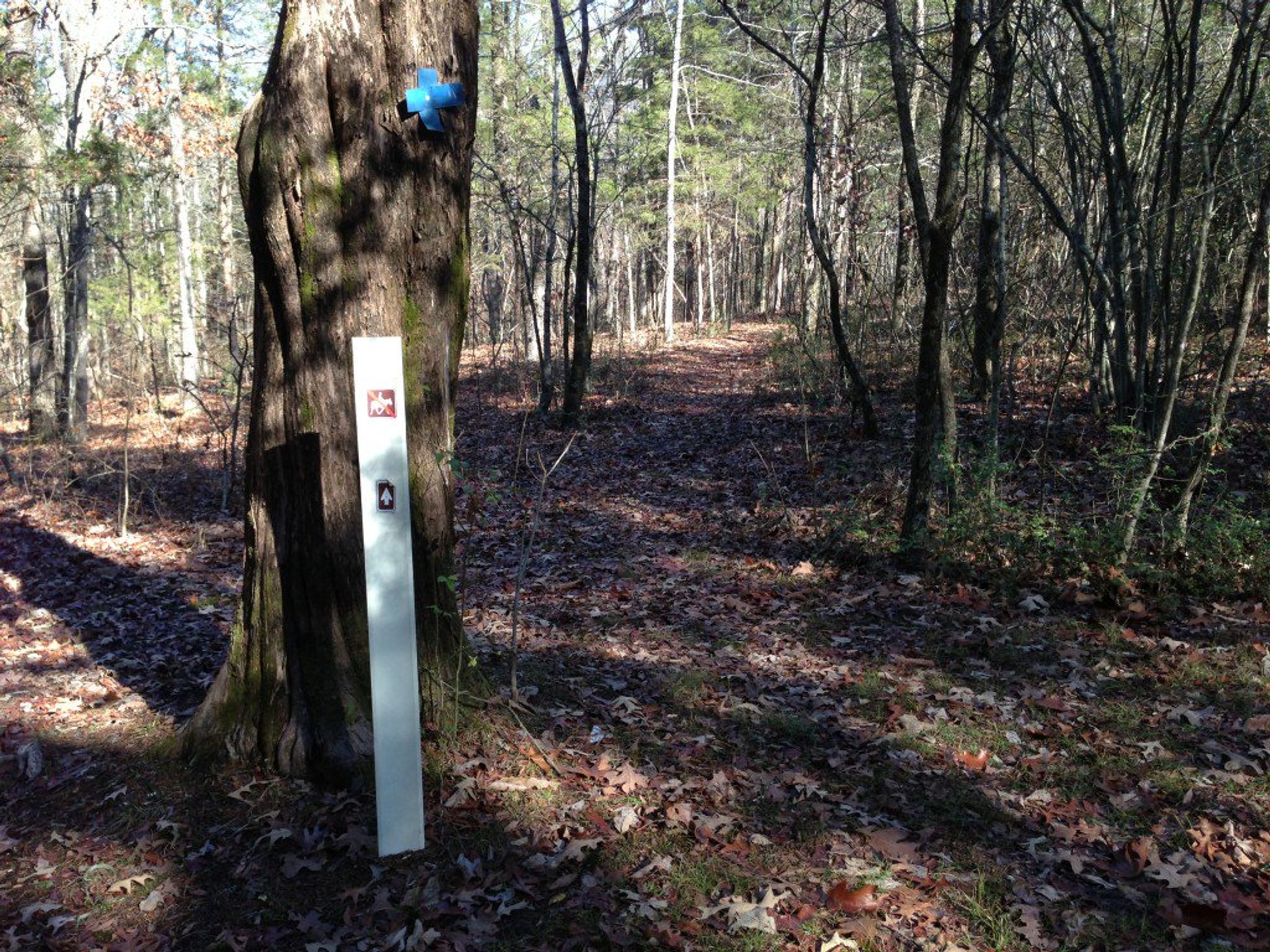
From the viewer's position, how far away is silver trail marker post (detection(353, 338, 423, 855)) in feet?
10.3

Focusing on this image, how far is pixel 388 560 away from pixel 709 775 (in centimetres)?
202

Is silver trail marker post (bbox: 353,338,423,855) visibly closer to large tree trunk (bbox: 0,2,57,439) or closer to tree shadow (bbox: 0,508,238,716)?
tree shadow (bbox: 0,508,238,716)

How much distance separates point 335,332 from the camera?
3680 millimetres

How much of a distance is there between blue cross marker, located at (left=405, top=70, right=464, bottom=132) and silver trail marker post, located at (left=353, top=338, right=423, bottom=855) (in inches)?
42.4

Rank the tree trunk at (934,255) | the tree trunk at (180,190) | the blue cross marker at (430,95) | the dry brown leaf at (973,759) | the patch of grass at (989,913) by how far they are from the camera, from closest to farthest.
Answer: the patch of grass at (989,913) < the blue cross marker at (430,95) < the dry brown leaf at (973,759) < the tree trunk at (934,255) < the tree trunk at (180,190)

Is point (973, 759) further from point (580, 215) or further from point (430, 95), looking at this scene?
point (580, 215)

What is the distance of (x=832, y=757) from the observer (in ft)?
14.7

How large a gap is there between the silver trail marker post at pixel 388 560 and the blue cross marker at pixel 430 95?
1.08m

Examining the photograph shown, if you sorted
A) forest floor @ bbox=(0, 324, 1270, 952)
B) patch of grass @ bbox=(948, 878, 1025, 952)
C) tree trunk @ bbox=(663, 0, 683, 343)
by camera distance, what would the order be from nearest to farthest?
1. patch of grass @ bbox=(948, 878, 1025, 952)
2. forest floor @ bbox=(0, 324, 1270, 952)
3. tree trunk @ bbox=(663, 0, 683, 343)

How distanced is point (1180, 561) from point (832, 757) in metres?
3.93

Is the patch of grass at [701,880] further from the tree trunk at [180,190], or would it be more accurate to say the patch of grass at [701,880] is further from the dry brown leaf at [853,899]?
the tree trunk at [180,190]

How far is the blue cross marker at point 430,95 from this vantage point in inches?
138

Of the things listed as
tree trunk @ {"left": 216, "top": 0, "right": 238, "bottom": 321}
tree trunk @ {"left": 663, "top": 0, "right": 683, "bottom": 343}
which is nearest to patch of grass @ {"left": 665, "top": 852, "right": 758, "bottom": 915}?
tree trunk @ {"left": 216, "top": 0, "right": 238, "bottom": 321}

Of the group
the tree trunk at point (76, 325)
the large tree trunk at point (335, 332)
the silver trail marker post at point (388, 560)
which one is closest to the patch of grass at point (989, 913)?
the silver trail marker post at point (388, 560)
